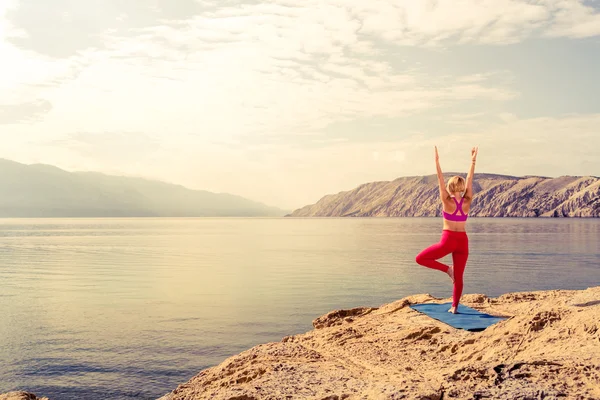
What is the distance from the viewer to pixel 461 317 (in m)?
10.6

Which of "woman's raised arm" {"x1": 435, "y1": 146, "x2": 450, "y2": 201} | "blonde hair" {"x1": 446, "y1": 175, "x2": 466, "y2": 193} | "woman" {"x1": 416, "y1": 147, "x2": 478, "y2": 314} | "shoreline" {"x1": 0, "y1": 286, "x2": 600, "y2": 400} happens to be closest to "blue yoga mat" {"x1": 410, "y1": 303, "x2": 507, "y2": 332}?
"shoreline" {"x1": 0, "y1": 286, "x2": 600, "y2": 400}

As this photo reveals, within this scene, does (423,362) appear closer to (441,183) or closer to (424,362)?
(424,362)

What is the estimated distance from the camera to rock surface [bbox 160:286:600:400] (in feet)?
17.4

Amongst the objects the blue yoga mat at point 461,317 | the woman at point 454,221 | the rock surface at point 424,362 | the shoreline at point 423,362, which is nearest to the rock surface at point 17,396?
the shoreline at point 423,362

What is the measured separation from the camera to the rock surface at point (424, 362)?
530 cm

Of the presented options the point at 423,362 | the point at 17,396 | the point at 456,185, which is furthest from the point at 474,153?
the point at 17,396

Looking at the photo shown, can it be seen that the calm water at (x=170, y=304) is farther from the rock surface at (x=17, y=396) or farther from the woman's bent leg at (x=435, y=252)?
the woman's bent leg at (x=435, y=252)

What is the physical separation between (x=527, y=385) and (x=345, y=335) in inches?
209

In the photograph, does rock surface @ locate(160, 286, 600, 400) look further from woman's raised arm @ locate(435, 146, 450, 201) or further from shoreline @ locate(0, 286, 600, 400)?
woman's raised arm @ locate(435, 146, 450, 201)

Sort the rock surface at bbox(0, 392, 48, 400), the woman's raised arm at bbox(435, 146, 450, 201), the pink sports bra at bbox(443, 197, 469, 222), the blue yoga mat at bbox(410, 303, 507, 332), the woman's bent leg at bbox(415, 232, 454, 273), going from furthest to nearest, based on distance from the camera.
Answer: the woman's bent leg at bbox(415, 232, 454, 273), the pink sports bra at bbox(443, 197, 469, 222), the woman's raised arm at bbox(435, 146, 450, 201), the blue yoga mat at bbox(410, 303, 507, 332), the rock surface at bbox(0, 392, 48, 400)

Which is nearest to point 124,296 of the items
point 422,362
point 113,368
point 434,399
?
point 113,368

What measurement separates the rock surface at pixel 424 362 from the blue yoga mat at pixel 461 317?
0.29 meters

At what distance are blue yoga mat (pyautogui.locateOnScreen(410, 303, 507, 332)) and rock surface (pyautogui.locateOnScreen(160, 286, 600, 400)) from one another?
0.29 m

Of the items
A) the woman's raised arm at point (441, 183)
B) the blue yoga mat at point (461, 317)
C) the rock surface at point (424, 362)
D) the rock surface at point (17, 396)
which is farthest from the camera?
the woman's raised arm at point (441, 183)
